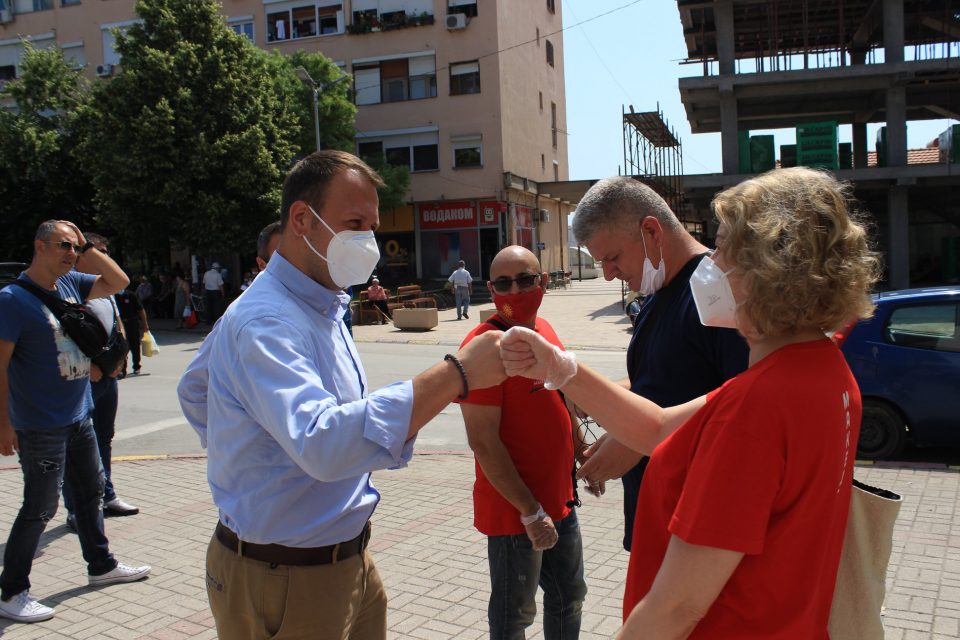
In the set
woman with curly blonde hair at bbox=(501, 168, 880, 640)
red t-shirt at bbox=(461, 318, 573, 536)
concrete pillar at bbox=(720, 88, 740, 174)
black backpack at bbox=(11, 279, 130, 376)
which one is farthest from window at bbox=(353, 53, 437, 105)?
woman with curly blonde hair at bbox=(501, 168, 880, 640)

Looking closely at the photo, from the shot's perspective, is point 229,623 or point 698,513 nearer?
point 698,513

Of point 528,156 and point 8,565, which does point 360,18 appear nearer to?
point 528,156

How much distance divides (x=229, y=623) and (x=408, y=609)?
2.32 m

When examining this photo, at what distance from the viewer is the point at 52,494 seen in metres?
4.53

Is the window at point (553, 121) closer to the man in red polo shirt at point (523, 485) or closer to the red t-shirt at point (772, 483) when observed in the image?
the man in red polo shirt at point (523, 485)

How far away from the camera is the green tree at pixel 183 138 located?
998 inches

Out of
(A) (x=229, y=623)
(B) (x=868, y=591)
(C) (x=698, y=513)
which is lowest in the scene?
→ (A) (x=229, y=623)

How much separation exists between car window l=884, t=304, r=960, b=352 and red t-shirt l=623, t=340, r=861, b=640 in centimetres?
657

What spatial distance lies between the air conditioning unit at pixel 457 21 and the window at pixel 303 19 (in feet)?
18.1

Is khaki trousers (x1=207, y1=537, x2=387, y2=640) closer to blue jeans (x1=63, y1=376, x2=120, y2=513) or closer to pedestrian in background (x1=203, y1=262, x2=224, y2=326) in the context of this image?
blue jeans (x1=63, y1=376, x2=120, y2=513)

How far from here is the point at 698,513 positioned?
154 centimetres

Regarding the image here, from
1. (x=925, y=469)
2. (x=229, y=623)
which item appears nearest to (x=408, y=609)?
(x=229, y=623)

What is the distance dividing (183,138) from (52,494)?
23.4 meters

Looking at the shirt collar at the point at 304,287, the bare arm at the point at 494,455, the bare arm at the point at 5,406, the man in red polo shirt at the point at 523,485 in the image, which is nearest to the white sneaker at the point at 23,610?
the bare arm at the point at 5,406
